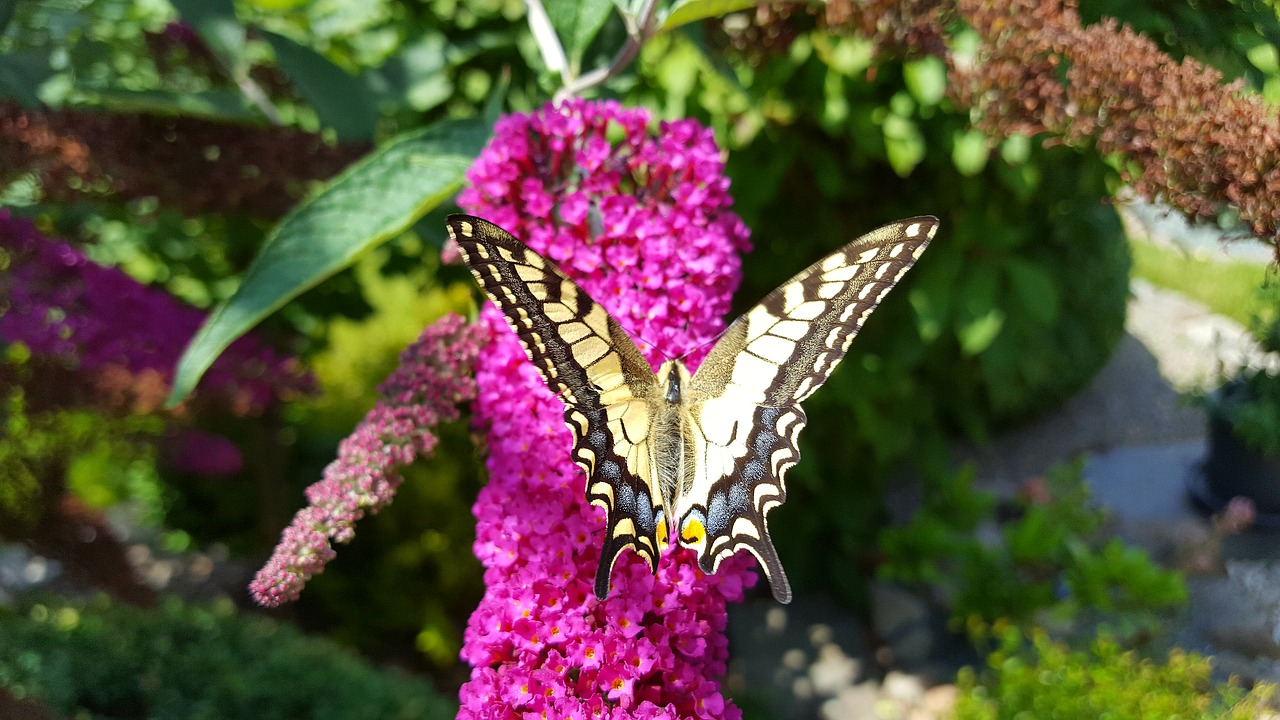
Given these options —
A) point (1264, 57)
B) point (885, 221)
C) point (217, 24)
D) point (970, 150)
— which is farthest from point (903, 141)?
point (217, 24)

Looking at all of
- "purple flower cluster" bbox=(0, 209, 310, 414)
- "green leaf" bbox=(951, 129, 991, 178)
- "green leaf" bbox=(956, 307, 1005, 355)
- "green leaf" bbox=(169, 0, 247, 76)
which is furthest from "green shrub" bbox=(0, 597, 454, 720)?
"green leaf" bbox=(951, 129, 991, 178)

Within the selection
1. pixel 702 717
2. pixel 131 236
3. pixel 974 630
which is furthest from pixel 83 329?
pixel 974 630

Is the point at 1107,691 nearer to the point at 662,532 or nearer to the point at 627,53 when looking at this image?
the point at 662,532

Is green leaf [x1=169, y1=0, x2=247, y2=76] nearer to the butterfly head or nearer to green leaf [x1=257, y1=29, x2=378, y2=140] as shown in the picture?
green leaf [x1=257, y1=29, x2=378, y2=140]

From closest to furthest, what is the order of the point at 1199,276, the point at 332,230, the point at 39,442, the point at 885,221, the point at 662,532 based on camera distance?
the point at 662,532 → the point at 332,230 → the point at 885,221 → the point at 39,442 → the point at 1199,276

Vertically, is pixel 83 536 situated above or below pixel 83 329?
A: below

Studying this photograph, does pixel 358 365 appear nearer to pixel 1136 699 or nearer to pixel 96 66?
pixel 96 66
